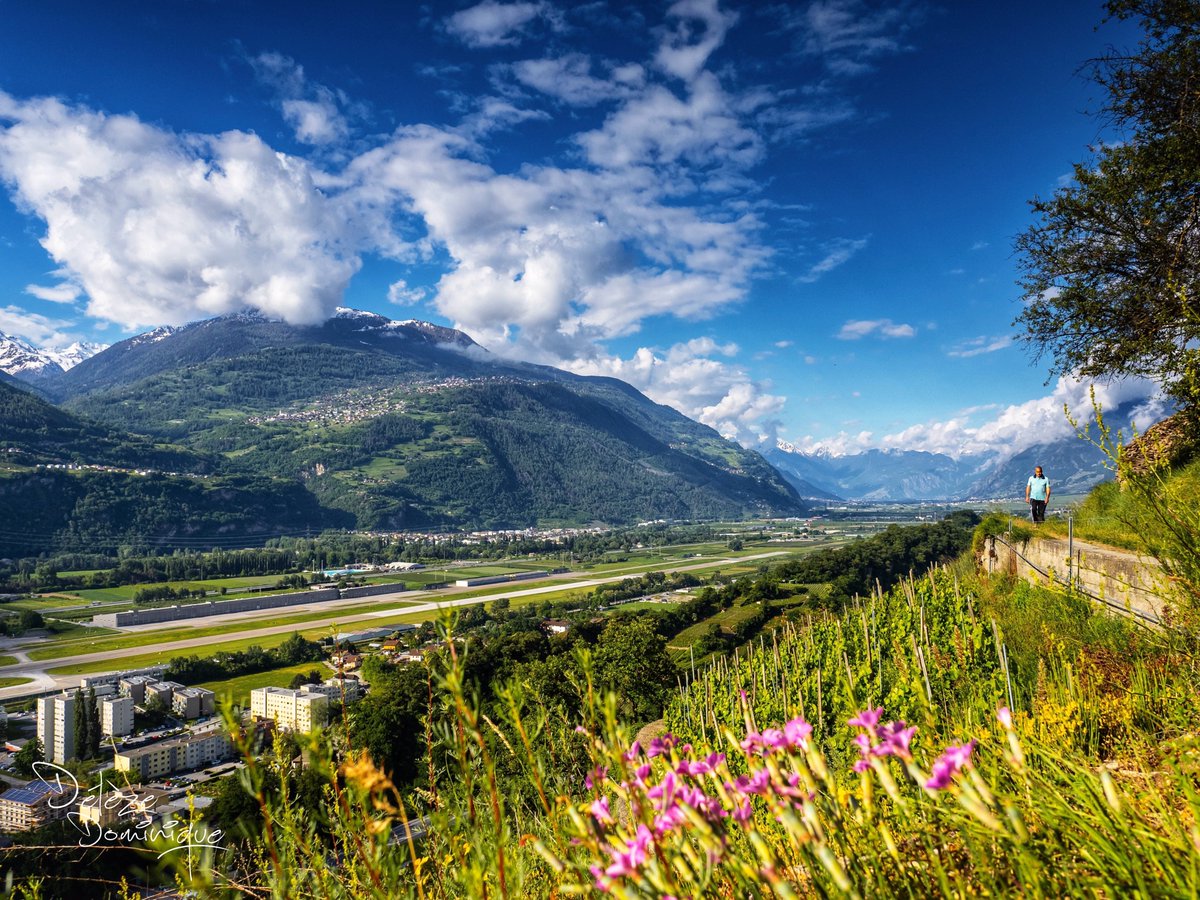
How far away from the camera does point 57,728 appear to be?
2645cm

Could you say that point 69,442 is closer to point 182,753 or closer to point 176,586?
point 176,586

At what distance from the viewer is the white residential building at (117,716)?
27.2m

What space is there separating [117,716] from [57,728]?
2.10 meters

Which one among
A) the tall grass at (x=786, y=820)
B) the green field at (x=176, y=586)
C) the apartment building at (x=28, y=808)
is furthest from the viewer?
the green field at (x=176, y=586)

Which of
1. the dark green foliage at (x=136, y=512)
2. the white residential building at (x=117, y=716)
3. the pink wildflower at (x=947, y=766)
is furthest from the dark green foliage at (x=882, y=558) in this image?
the dark green foliage at (x=136, y=512)

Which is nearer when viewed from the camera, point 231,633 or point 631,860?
point 631,860

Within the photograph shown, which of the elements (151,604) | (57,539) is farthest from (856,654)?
(57,539)

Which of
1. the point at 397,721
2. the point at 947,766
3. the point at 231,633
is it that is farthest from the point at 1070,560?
the point at 231,633

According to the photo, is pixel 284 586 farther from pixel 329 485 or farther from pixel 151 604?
pixel 329 485

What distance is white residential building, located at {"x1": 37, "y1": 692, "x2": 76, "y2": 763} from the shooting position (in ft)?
82.0

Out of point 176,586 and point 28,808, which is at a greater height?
point 28,808

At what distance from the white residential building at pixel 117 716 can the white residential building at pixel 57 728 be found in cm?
121

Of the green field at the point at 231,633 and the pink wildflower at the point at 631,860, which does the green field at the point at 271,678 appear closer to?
the green field at the point at 231,633

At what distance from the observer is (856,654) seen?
9.55 m
